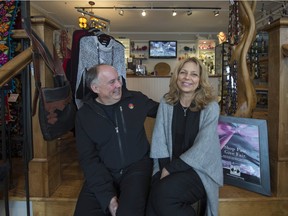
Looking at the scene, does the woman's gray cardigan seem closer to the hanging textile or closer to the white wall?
the hanging textile

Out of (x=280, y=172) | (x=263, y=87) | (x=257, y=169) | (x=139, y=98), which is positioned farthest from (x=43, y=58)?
(x=263, y=87)

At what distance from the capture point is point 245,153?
1845 millimetres

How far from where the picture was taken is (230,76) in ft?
6.79

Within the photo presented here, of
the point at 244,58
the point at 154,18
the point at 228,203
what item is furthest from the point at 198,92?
the point at 154,18

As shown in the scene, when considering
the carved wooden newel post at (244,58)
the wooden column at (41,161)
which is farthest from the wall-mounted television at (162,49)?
the wooden column at (41,161)

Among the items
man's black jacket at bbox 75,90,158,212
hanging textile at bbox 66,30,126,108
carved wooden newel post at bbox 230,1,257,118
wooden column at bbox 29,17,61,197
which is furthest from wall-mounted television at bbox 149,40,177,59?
man's black jacket at bbox 75,90,158,212

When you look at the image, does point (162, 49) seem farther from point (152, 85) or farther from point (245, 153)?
point (245, 153)

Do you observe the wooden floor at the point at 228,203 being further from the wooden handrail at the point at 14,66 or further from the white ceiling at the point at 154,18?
the white ceiling at the point at 154,18

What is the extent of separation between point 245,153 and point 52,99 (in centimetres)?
127

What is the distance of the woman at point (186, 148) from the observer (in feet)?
4.58

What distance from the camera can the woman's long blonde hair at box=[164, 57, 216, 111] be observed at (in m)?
1.54

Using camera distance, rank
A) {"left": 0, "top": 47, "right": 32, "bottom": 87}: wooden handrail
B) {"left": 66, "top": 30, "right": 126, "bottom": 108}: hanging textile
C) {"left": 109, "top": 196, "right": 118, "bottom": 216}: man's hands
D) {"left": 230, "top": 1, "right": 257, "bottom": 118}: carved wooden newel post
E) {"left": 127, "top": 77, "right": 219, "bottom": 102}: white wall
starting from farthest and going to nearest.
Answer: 1. {"left": 127, "top": 77, "right": 219, "bottom": 102}: white wall
2. {"left": 66, "top": 30, "right": 126, "bottom": 108}: hanging textile
3. {"left": 230, "top": 1, "right": 257, "bottom": 118}: carved wooden newel post
4. {"left": 0, "top": 47, "right": 32, "bottom": 87}: wooden handrail
5. {"left": 109, "top": 196, "right": 118, "bottom": 216}: man's hands

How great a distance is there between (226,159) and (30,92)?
139cm

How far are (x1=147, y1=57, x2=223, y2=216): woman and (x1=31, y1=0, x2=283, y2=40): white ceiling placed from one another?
18.0 feet
